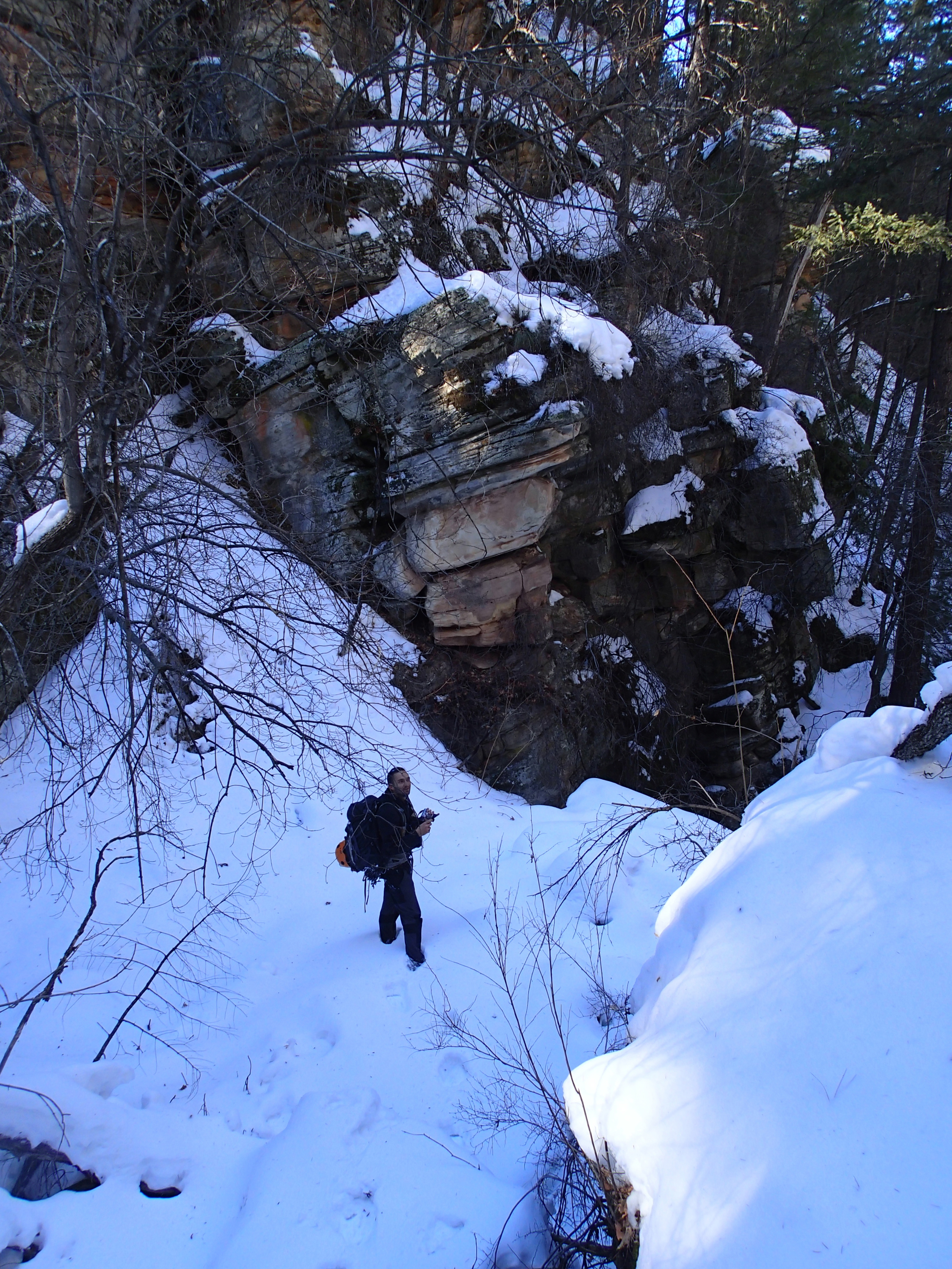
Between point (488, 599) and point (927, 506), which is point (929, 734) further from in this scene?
point (927, 506)

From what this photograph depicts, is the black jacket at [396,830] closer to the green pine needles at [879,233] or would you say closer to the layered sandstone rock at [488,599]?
the layered sandstone rock at [488,599]

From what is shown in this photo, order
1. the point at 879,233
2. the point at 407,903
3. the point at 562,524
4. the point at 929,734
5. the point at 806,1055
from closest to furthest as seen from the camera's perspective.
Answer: the point at 806,1055, the point at 929,734, the point at 407,903, the point at 879,233, the point at 562,524

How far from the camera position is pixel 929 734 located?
2240 millimetres

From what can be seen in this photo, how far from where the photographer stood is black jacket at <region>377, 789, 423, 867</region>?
425 cm

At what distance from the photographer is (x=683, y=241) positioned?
13.8 feet

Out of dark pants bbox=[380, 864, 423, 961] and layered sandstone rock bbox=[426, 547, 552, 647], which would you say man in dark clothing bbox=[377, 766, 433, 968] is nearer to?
dark pants bbox=[380, 864, 423, 961]

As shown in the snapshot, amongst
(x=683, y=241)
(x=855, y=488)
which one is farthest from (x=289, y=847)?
(x=855, y=488)

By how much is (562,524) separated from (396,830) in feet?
17.7

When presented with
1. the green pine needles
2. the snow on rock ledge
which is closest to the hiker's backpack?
the snow on rock ledge

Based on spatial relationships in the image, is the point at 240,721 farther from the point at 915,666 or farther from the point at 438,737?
the point at 915,666

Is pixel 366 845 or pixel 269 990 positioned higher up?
pixel 366 845

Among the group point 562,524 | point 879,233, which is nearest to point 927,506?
point 879,233

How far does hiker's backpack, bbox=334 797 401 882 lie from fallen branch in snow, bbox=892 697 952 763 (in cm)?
291

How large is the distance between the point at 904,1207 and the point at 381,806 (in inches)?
128
